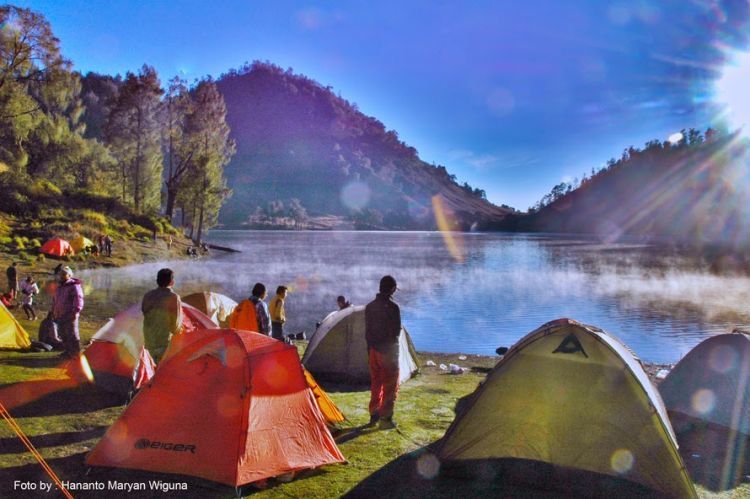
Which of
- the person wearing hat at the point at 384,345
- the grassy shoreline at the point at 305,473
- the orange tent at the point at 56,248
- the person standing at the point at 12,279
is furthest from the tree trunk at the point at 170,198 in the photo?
the person wearing hat at the point at 384,345

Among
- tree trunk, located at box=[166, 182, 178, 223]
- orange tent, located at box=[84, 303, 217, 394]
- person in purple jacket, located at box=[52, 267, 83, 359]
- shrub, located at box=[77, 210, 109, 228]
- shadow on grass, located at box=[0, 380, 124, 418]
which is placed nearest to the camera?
shadow on grass, located at box=[0, 380, 124, 418]

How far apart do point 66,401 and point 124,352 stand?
1.24 metres

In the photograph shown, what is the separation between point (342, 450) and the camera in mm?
8055

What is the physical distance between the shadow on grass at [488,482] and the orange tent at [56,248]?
119 feet

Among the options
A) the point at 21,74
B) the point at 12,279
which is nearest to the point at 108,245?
the point at 21,74

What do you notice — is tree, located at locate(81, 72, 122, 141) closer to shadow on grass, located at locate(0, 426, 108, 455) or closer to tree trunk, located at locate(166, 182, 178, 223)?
tree trunk, located at locate(166, 182, 178, 223)

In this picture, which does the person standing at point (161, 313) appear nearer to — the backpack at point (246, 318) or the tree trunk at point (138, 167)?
the backpack at point (246, 318)

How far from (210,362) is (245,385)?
0.61 meters

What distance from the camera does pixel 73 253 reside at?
38812 mm

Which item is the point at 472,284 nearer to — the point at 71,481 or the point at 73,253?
the point at 73,253

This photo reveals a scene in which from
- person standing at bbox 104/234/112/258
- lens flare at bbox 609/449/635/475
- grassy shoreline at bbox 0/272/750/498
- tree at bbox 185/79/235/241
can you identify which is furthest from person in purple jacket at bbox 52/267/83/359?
tree at bbox 185/79/235/241

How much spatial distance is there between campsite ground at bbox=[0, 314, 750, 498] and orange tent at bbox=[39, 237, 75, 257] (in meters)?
28.7

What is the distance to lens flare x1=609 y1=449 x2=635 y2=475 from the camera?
6914 millimetres

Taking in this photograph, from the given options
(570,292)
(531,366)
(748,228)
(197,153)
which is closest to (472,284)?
(570,292)
